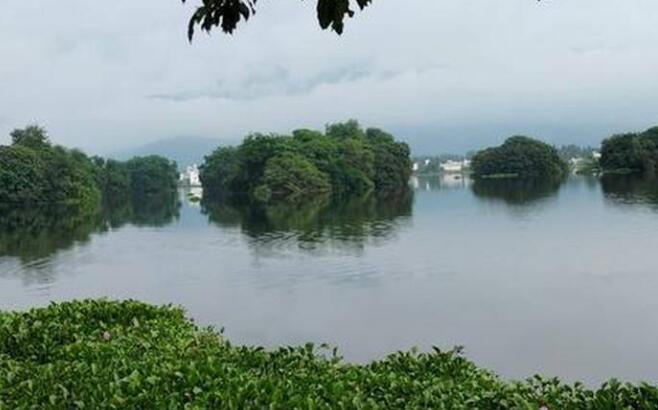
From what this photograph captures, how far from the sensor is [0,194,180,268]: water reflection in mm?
43588

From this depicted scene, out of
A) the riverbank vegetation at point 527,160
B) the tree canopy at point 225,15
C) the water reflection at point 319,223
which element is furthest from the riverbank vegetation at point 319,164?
the tree canopy at point 225,15

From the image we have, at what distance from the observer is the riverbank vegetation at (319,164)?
312 ft

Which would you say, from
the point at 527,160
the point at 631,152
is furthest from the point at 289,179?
the point at 527,160

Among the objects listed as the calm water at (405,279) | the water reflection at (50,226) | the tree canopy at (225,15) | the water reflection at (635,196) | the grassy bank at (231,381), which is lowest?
the calm water at (405,279)

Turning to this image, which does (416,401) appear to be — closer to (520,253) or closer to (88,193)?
(520,253)

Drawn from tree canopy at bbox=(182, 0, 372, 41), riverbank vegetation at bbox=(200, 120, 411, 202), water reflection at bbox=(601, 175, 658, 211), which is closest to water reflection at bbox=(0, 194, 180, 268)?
riverbank vegetation at bbox=(200, 120, 411, 202)

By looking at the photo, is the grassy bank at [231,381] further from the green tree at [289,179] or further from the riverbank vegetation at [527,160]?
the riverbank vegetation at [527,160]

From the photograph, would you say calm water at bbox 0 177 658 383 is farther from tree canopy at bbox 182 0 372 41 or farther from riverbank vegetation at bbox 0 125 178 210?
riverbank vegetation at bbox 0 125 178 210

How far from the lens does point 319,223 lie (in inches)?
2101

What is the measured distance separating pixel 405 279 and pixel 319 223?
1003 inches

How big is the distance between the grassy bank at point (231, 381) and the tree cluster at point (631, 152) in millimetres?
109458

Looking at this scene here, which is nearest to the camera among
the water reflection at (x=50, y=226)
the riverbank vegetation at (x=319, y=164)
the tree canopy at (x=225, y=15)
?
the tree canopy at (x=225, y=15)

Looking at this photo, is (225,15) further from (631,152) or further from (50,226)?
(631,152)

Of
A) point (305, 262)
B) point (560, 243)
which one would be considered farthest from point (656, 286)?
point (305, 262)
